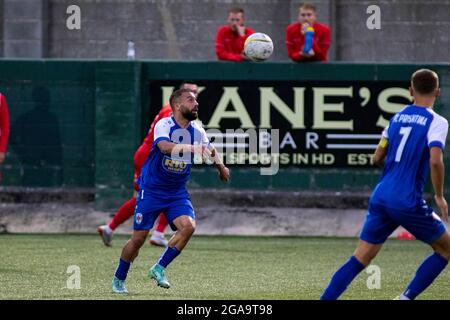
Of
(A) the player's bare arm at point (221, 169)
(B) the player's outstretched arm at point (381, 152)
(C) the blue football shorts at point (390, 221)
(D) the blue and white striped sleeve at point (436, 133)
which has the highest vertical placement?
(D) the blue and white striped sleeve at point (436, 133)

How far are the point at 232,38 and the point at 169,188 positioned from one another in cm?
706

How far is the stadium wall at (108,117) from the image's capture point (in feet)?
55.7

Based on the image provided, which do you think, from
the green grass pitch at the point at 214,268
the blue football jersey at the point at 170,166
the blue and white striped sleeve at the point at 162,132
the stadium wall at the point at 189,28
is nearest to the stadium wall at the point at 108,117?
the green grass pitch at the point at 214,268

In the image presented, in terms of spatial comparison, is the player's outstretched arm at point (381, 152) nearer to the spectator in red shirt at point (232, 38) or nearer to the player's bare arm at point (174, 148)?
the player's bare arm at point (174, 148)

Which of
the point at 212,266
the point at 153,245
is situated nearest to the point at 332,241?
the point at 153,245

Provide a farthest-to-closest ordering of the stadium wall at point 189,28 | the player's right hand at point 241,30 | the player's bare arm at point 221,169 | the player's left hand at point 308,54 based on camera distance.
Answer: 1. the stadium wall at point 189,28
2. the player's right hand at point 241,30
3. the player's left hand at point 308,54
4. the player's bare arm at point 221,169

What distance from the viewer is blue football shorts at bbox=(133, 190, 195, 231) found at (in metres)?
10.6

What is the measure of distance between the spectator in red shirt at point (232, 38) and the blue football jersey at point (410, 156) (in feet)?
28.3

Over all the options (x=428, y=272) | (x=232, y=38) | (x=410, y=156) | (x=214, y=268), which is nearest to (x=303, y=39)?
(x=232, y=38)

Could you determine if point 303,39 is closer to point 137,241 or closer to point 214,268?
point 214,268

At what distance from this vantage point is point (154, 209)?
10.6 meters

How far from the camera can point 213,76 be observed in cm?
1700

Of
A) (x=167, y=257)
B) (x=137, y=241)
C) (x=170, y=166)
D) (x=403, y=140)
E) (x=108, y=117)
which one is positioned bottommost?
(x=167, y=257)

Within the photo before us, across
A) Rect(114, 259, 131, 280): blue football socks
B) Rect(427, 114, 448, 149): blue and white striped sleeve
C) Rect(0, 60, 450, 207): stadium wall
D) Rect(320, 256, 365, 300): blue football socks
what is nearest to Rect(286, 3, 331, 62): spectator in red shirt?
Rect(0, 60, 450, 207): stadium wall
